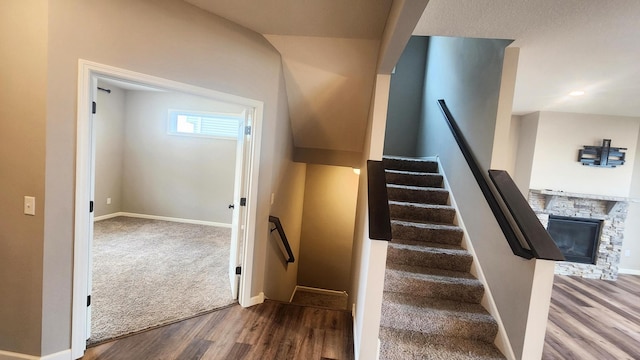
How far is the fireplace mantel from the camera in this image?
4234 mm

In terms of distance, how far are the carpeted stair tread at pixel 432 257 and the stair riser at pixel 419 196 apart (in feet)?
2.37

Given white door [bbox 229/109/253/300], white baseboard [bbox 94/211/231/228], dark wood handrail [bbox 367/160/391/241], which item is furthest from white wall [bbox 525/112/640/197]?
white baseboard [bbox 94/211/231/228]

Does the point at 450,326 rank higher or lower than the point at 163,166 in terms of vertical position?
lower

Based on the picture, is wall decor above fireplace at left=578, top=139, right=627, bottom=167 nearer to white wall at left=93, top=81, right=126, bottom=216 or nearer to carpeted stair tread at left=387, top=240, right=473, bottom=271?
carpeted stair tread at left=387, top=240, right=473, bottom=271

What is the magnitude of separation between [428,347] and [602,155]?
4.59m

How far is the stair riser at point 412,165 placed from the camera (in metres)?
3.68

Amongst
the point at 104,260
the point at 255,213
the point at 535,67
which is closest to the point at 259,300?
the point at 255,213

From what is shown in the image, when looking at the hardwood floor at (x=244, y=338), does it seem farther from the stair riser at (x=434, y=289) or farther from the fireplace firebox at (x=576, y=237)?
the fireplace firebox at (x=576, y=237)

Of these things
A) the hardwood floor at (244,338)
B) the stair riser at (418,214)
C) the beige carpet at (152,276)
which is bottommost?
the hardwood floor at (244,338)

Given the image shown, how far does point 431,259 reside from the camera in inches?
100

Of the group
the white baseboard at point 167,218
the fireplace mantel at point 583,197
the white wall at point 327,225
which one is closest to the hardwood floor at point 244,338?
the white wall at point 327,225

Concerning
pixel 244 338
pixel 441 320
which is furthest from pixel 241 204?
pixel 441 320

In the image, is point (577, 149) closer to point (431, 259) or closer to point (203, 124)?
point (431, 259)

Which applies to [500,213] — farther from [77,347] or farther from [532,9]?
→ [77,347]
